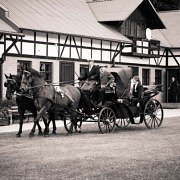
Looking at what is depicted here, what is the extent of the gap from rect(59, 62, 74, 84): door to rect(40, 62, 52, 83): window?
0.68m

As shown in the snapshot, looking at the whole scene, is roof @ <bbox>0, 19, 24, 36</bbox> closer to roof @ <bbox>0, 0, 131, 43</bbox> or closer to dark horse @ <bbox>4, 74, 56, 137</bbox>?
roof @ <bbox>0, 0, 131, 43</bbox>

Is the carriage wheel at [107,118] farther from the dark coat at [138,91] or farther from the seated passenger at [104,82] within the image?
the dark coat at [138,91]

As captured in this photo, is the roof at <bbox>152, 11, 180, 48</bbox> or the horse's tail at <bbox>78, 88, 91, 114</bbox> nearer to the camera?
the horse's tail at <bbox>78, 88, 91, 114</bbox>

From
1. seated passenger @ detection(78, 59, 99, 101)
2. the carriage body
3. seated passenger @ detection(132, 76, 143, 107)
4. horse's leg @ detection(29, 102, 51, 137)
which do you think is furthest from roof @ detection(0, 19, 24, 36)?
horse's leg @ detection(29, 102, 51, 137)

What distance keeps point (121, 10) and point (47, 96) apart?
19.4 metres

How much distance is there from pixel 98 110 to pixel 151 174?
8.00 m

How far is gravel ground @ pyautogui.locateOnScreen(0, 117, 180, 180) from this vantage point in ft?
31.2

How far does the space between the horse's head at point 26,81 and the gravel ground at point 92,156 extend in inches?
53.1

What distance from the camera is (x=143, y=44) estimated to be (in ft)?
119

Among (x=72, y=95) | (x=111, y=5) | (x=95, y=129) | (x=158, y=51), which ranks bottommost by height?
(x=95, y=129)

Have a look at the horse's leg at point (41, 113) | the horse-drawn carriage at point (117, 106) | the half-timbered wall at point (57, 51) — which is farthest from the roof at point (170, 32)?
the horse's leg at point (41, 113)

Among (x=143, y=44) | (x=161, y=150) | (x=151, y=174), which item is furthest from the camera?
(x=143, y=44)

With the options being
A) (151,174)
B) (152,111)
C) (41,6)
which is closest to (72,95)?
(152,111)

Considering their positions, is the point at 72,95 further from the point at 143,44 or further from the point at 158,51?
the point at 158,51
